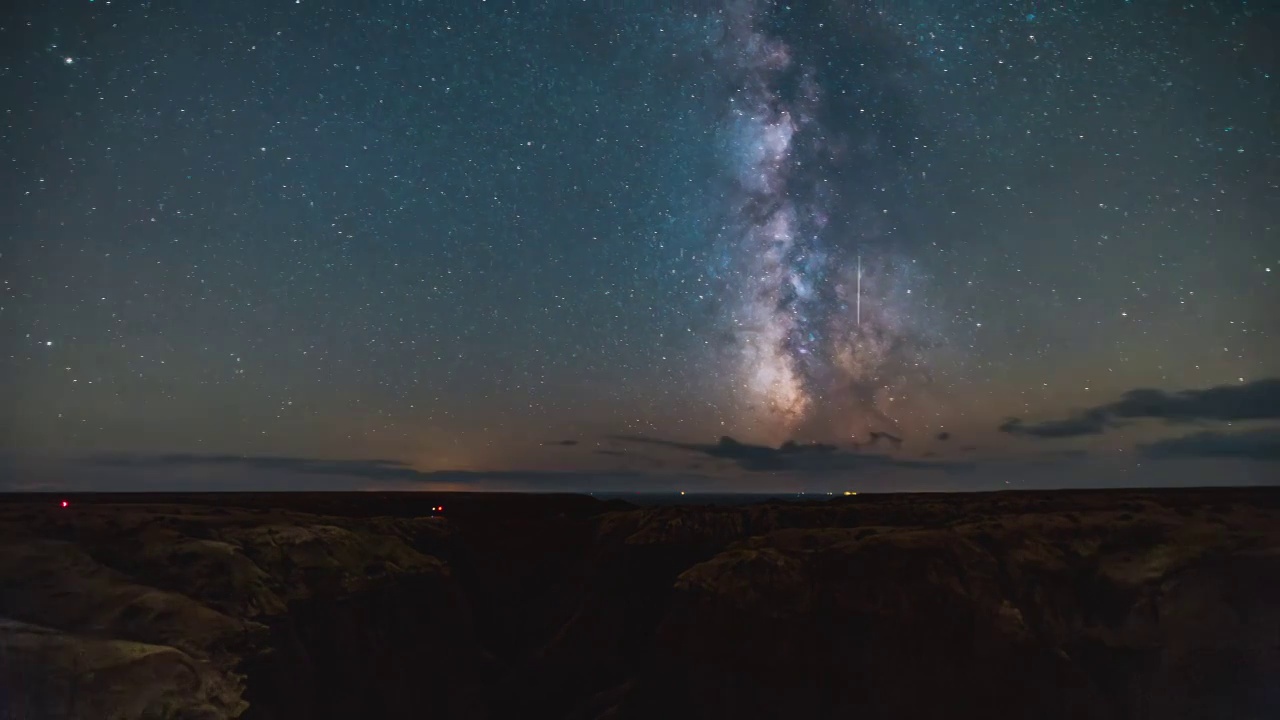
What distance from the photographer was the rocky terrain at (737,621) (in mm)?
16797

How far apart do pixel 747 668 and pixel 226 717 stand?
678 inches

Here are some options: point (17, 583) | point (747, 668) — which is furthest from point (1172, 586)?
point (17, 583)

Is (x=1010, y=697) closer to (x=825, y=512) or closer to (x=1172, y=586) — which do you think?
(x=1172, y=586)

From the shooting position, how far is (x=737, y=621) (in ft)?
88.0

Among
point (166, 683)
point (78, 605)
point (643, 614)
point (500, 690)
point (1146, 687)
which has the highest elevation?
point (78, 605)

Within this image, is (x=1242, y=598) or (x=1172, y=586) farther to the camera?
(x=1172, y=586)

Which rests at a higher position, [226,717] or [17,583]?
[17,583]

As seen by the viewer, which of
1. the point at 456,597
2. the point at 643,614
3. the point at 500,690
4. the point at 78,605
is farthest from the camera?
the point at 643,614

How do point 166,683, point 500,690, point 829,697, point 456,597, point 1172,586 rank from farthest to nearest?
point 500,690 → point 456,597 → point 829,697 → point 1172,586 → point 166,683

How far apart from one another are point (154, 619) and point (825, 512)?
37.0 m

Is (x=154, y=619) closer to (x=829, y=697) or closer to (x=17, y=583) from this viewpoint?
(x=17, y=583)

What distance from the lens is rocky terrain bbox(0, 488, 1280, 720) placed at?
16797 mm

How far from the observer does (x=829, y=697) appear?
81.4 feet

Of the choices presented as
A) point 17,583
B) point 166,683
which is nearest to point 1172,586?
point 166,683
